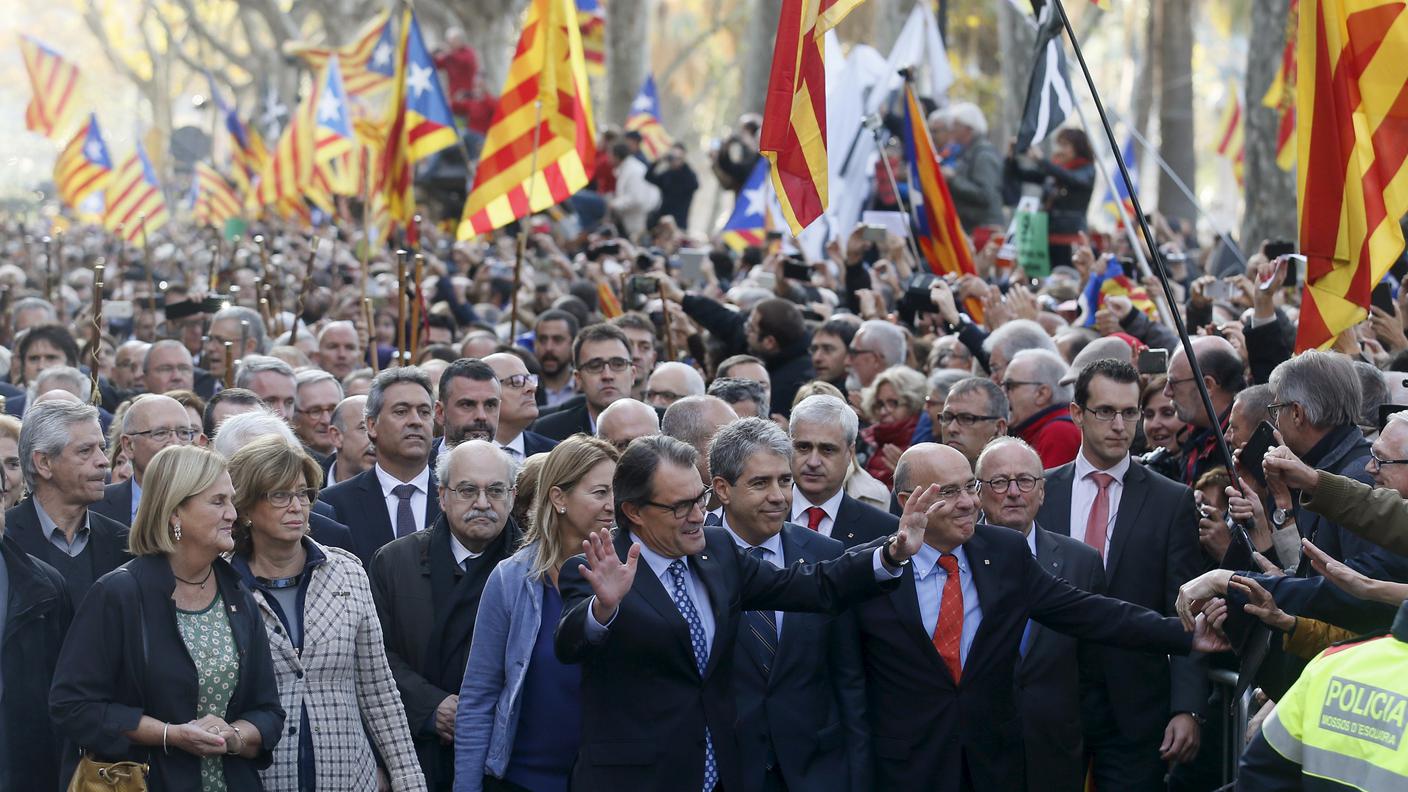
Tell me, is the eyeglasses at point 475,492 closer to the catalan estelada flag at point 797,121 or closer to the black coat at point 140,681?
the black coat at point 140,681

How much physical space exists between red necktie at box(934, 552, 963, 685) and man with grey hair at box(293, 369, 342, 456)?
3955 millimetres

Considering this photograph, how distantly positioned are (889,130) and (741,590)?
36.7ft

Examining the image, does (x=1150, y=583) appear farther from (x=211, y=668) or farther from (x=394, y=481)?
(x=211, y=668)

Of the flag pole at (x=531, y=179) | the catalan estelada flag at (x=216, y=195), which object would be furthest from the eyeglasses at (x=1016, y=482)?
the catalan estelada flag at (x=216, y=195)

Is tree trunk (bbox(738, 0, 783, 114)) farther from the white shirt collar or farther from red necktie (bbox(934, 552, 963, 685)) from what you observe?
red necktie (bbox(934, 552, 963, 685))

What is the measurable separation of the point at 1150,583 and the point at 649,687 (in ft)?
7.48

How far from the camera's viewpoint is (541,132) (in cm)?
1325

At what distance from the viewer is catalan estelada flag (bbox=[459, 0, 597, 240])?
13.1 meters

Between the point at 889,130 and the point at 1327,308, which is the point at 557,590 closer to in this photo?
the point at 1327,308

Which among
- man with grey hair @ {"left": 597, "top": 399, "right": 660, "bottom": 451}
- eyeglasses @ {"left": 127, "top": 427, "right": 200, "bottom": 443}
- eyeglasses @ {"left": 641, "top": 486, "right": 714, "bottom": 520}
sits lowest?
eyeglasses @ {"left": 641, "top": 486, "right": 714, "bottom": 520}

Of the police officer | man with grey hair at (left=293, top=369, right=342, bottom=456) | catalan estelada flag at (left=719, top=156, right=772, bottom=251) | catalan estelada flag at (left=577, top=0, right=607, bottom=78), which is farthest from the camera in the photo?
catalan estelada flag at (left=577, top=0, right=607, bottom=78)

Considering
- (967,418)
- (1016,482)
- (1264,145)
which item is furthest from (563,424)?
(1264,145)

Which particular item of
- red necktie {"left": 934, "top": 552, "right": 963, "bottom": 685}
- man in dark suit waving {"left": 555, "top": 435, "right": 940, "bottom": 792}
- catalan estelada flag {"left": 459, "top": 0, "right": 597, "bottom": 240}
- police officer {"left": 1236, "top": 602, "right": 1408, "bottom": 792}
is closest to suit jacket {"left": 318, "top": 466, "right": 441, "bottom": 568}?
man in dark suit waving {"left": 555, "top": 435, "right": 940, "bottom": 792}

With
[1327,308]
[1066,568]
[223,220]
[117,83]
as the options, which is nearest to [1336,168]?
[1327,308]
